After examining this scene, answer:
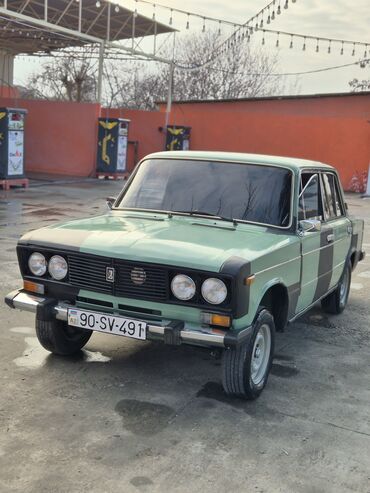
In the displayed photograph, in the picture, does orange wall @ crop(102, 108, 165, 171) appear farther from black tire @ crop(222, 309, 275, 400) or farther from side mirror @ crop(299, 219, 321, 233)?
black tire @ crop(222, 309, 275, 400)

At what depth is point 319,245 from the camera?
511cm

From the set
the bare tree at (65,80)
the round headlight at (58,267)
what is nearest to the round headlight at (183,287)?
the round headlight at (58,267)

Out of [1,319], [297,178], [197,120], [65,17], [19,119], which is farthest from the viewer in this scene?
[197,120]

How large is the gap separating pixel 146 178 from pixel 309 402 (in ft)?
7.72

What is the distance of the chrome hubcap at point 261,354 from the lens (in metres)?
4.10

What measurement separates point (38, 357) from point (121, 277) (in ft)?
3.98

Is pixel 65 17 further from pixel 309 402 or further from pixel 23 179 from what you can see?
pixel 309 402

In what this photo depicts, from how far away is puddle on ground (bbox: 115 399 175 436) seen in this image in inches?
139

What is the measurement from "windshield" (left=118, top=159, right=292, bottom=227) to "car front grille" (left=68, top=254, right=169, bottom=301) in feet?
3.48

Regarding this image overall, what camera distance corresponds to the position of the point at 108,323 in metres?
3.89

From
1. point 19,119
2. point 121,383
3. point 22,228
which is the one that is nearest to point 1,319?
point 121,383

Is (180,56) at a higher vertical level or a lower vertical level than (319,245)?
higher

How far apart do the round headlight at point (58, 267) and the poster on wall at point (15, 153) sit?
12.6 meters

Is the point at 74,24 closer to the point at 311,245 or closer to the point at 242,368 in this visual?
the point at 311,245
